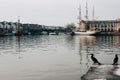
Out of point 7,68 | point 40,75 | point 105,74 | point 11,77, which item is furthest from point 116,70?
point 7,68

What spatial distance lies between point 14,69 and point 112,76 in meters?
11.9

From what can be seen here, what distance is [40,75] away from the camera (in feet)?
92.7

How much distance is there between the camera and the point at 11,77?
90.0 feet

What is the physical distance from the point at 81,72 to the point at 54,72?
2.54 m

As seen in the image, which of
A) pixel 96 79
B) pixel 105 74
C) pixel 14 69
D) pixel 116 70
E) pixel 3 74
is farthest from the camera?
pixel 14 69

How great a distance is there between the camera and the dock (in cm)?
2373

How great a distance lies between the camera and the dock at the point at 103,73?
23.7 m

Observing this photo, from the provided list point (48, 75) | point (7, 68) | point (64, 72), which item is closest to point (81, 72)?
point (64, 72)

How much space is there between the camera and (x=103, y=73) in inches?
1010

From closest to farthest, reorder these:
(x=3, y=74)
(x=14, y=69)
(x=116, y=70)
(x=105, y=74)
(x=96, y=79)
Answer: (x=96, y=79)
(x=105, y=74)
(x=116, y=70)
(x=3, y=74)
(x=14, y=69)

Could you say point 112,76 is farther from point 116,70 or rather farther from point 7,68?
point 7,68

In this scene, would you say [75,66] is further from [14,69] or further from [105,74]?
[105,74]

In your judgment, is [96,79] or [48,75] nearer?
[96,79]

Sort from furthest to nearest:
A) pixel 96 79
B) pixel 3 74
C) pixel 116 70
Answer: pixel 3 74
pixel 116 70
pixel 96 79
